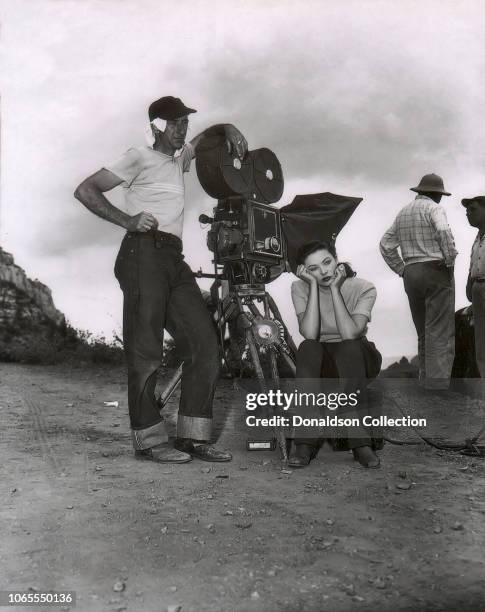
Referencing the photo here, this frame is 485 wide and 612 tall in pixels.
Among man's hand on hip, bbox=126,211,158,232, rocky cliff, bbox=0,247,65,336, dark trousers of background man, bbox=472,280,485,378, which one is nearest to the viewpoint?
man's hand on hip, bbox=126,211,158,232

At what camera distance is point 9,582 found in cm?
231

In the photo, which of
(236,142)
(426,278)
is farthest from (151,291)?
(426,278)

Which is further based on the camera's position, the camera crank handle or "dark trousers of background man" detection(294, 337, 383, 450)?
the camera crank handle

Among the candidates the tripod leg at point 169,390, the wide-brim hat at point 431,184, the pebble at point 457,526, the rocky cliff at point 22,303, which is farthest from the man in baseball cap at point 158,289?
the rocky cliff at point 22,303

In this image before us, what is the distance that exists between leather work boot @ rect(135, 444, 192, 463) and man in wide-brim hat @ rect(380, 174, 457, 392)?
9.66 feet

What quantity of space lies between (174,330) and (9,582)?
185 centimetres

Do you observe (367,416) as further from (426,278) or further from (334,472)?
(426,278)

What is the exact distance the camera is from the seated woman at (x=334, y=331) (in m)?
3.83

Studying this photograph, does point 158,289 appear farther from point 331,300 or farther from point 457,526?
point 457,526

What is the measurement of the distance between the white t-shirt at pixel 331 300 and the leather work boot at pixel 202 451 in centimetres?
86

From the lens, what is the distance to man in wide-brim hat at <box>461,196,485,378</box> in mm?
4746

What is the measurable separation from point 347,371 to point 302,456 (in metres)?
0.53

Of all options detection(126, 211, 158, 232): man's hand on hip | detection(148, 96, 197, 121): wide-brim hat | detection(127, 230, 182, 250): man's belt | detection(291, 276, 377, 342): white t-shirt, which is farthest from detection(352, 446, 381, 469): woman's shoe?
detection(148, 96, 197, 121): wide-brim hat

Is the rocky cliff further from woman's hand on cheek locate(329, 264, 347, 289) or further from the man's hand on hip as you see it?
woman's hand on cheek locate(329, 264, 347, 289)
